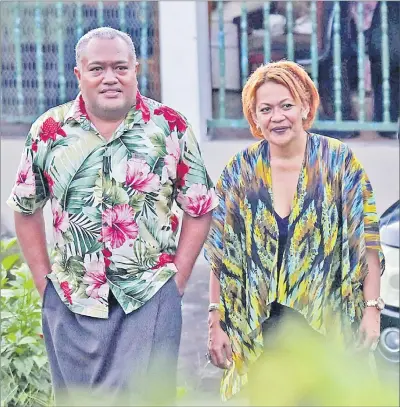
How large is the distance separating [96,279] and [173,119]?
1.91ft

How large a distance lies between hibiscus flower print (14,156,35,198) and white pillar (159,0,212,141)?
4.86 feet

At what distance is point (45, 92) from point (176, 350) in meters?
2.22

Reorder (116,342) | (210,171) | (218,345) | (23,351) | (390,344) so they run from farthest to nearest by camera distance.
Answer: (23,351) → (390,344) → (210,171) → (218,345) → (116,342)

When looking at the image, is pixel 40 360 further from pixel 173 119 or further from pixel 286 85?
pixel 286 85

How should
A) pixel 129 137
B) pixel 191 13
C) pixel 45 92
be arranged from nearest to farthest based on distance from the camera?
Answer: 1. pixel 129 137
2. pixel 191 13
3. pixel 45 92

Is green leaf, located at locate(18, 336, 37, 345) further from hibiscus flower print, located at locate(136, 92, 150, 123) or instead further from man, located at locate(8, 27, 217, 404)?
hibiscus flower print, located at locate(136, 92, 150, 123)

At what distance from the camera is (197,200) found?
3.28 metres

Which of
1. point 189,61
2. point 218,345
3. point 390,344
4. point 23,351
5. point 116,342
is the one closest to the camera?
point 116,342

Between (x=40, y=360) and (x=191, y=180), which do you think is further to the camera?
(x=40, y=360)

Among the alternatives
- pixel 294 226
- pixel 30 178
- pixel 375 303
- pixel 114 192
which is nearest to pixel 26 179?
pixel 30 178

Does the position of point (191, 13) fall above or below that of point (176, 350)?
above

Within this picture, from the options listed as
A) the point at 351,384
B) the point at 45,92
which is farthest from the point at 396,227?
the point at 351,384

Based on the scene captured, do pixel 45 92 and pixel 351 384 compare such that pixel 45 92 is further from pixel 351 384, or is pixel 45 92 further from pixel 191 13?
pixel 351 384

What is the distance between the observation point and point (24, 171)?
3.25 meters
